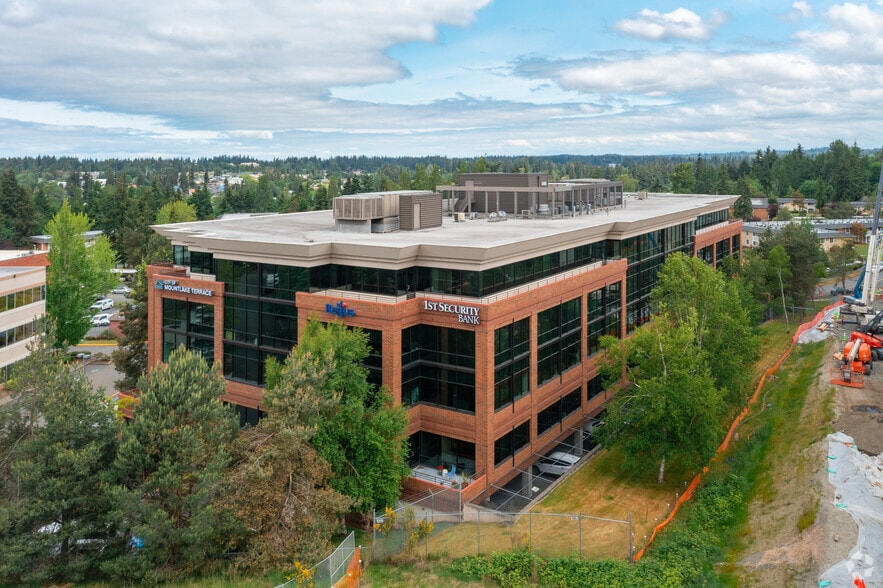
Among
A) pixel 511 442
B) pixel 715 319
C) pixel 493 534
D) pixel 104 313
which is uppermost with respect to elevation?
pixel 715 319

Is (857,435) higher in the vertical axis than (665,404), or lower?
lower

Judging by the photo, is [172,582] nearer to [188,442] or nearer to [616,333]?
[188,442]

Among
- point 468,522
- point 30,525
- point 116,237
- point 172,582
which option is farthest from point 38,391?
point 116,237

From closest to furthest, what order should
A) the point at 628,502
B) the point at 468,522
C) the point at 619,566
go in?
the point at 619,566 < the point at 468,522 < the point at 628,502

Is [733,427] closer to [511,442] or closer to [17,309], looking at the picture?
[511,442]

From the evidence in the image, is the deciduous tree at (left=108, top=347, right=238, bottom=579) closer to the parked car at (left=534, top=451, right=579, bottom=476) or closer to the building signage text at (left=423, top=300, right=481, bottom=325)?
the building signage text at (left=423, top=300, right=481, bottom=325)

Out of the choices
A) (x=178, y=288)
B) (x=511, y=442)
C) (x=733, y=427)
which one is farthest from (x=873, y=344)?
(x=178, y=288)

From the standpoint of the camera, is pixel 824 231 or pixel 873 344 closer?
pixel 873 344
